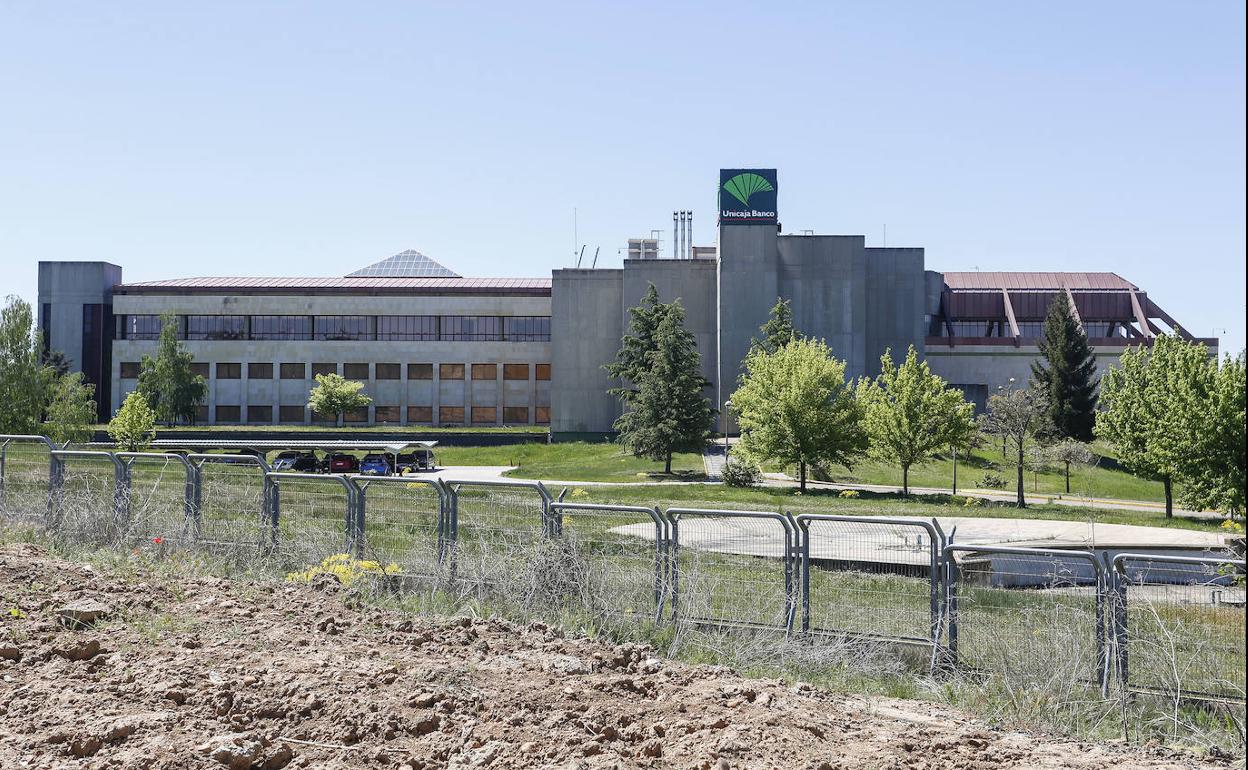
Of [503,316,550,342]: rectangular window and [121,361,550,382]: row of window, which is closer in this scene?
[121,361,550,382]: row of window

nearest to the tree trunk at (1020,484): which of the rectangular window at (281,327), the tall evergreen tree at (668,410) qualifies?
the tall evergreen tree at (668,410)

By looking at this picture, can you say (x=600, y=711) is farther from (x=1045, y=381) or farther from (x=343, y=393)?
(x=343, y=393)

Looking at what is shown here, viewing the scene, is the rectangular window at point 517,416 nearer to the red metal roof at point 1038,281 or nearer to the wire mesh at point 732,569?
the red metal roof at point 1038,281

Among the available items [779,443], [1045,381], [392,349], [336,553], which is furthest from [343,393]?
[336,553]

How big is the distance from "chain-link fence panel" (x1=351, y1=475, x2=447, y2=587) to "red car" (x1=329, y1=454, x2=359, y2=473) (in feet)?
132

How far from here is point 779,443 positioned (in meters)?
42.3

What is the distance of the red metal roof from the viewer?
3332 inches

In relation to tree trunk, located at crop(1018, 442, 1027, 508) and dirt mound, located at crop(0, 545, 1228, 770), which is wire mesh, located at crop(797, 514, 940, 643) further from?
tree trunk, located at crop(1018, 442, 1027, 508)

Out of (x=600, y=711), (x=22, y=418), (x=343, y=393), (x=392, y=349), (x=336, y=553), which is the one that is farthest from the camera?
(x=392, y=349)

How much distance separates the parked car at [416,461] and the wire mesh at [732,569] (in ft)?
154

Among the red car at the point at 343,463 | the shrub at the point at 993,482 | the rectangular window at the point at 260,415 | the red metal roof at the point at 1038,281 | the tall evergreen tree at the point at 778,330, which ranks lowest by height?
the shrub at the point at 993,482

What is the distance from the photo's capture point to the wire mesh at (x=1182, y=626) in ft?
23.0

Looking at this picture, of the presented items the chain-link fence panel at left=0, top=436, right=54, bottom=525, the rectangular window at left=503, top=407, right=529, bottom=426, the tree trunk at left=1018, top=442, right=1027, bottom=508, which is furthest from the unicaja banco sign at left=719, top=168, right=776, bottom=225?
the chain-link fence panel at left=0, top=436, right=54, bottom=525

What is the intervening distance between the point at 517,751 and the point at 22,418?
52231mm
